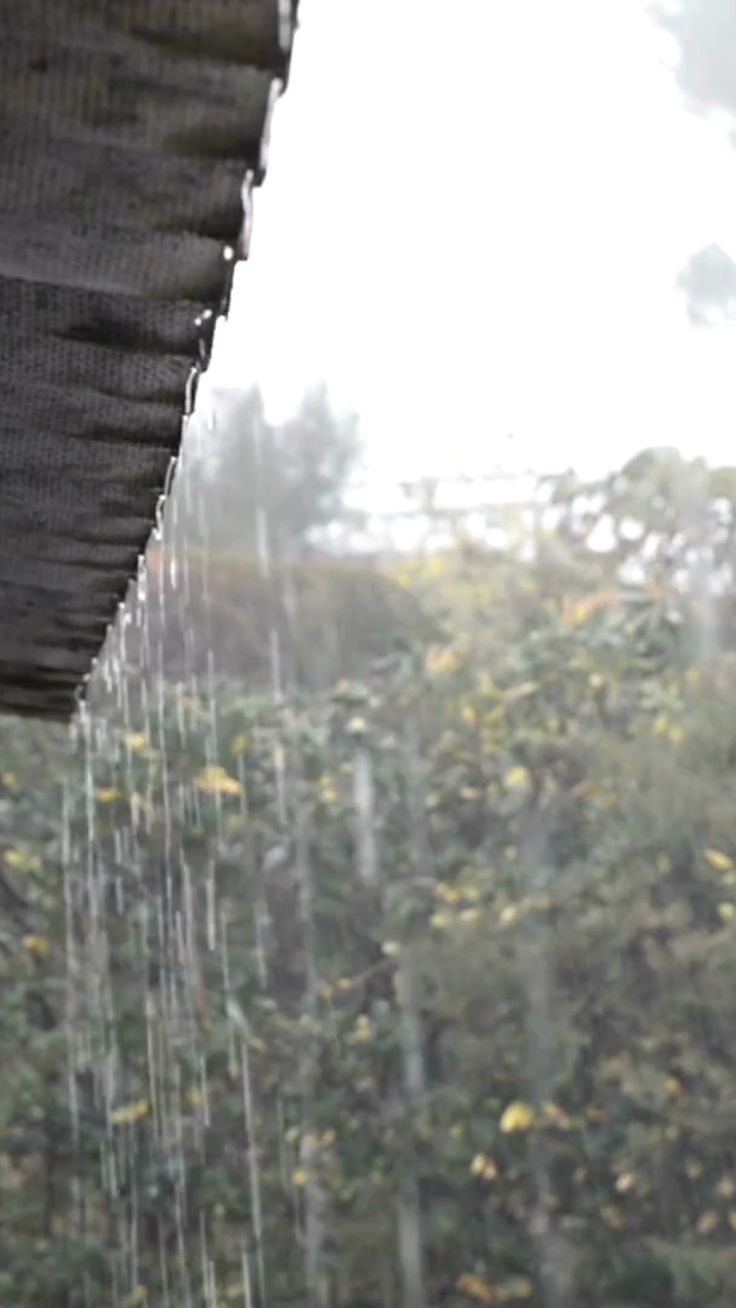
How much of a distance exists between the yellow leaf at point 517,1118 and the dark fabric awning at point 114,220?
16.4 ft

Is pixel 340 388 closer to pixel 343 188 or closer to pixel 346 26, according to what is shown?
pixel 343 188

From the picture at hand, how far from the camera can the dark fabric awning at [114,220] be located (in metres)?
0.78

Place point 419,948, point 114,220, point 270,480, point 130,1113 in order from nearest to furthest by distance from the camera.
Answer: point 114,220 < point 130,1113 < point 419,948 < point 270,480

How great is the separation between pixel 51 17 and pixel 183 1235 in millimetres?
5837

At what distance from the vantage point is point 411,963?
6379 mm

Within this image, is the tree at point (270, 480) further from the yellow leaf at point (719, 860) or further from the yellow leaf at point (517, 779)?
the yellow leaf at point (719, 860)

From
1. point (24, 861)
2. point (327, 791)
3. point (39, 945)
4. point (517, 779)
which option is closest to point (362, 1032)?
point (327, 791)

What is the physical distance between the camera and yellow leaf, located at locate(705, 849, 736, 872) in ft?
20.5

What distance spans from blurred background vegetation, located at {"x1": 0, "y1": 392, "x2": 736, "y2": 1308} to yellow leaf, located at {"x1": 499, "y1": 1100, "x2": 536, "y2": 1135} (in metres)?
0.02

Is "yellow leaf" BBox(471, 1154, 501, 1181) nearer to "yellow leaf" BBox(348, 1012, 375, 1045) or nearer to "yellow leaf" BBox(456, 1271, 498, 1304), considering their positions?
"yellow leaf" BBox(456, 1271, 498, 1304)

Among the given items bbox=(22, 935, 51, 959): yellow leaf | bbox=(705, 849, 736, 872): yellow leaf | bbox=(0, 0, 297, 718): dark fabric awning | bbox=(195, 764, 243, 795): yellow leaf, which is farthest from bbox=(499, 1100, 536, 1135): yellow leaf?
bbox=(0, 0, 297, 718): dark fabric awning

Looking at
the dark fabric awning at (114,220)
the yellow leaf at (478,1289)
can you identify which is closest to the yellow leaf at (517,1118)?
the yellow leaf at (478,1289)

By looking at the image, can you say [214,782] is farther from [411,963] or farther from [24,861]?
[411,963]

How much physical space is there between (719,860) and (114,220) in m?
5.54
